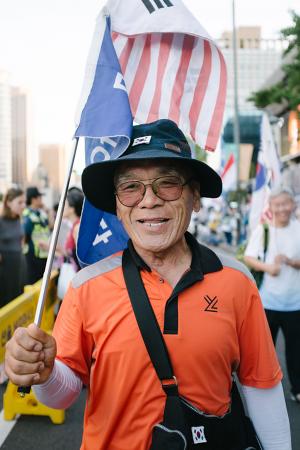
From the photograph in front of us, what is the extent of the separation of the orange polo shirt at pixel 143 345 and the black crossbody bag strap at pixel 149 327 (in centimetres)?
3

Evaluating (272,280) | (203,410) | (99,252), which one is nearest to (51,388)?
(203,410)

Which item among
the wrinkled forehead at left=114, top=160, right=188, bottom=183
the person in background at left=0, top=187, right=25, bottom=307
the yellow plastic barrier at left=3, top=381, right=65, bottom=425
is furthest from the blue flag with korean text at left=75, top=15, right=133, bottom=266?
the person in background at left=0, top=187, right=25, bottom=307

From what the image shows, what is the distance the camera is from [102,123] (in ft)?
7.48

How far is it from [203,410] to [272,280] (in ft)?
10.7

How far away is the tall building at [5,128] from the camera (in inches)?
6457

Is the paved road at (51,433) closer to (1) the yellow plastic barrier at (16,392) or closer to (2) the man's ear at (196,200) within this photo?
(1) the yellow plastic barrier at (16,392)

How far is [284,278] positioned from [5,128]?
565 ft

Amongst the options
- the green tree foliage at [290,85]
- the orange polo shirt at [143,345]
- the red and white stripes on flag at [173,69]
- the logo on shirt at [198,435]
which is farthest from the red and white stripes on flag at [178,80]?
the green tree foliage at [290,85]

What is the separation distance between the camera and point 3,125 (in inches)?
6673

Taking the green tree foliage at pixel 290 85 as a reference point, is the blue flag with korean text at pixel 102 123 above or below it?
below

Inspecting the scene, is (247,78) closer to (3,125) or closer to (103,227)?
(3,125)

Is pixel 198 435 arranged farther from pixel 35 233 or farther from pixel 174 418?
pixel 35 233

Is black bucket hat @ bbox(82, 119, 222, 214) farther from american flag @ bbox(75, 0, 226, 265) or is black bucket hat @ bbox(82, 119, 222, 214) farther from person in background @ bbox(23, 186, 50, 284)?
person in background @ bbox(23, 186, 50, 284)

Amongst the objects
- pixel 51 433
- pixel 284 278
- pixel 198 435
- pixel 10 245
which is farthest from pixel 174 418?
pixel 10 245
